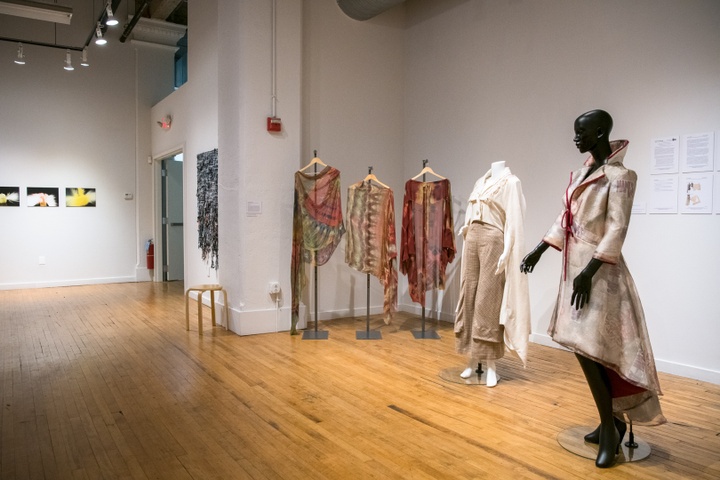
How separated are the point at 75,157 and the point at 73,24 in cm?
213

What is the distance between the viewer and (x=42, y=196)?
8281 mm

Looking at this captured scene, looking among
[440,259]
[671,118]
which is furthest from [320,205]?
[671,118]

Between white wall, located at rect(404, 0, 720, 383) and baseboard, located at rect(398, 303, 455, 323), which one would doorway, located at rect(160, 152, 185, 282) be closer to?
baseboard, located at rect(398, 303, 455, 323)

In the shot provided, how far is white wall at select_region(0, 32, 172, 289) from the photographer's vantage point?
8086 mm

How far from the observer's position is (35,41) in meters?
8.15

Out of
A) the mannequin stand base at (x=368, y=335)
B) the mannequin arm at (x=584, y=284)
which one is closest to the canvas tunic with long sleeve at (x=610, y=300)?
the mannequin arm at (x=584, y=284)

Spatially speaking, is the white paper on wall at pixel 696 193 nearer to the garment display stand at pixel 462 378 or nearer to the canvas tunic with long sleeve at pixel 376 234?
the garment display stand at pixel 462 378

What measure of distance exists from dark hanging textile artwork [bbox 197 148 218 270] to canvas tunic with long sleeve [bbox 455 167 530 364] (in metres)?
3.89

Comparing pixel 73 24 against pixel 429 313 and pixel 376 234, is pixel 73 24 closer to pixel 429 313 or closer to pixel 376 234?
pixel 376 234

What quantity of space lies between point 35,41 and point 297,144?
5.66 meters

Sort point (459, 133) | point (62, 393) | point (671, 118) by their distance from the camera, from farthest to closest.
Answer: point (459, 133) → point (671, 118) → point (62, 393)

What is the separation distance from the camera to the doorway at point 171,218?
9.10 meters

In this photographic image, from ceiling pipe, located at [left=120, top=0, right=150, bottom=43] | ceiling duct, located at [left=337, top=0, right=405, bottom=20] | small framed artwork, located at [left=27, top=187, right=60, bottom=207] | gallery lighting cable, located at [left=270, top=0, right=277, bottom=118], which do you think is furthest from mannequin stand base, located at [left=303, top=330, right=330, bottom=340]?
small framed artwork, located at [left=27, top=187, right=60, bottom=207]

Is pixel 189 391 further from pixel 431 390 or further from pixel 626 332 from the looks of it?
pixel 626 332
